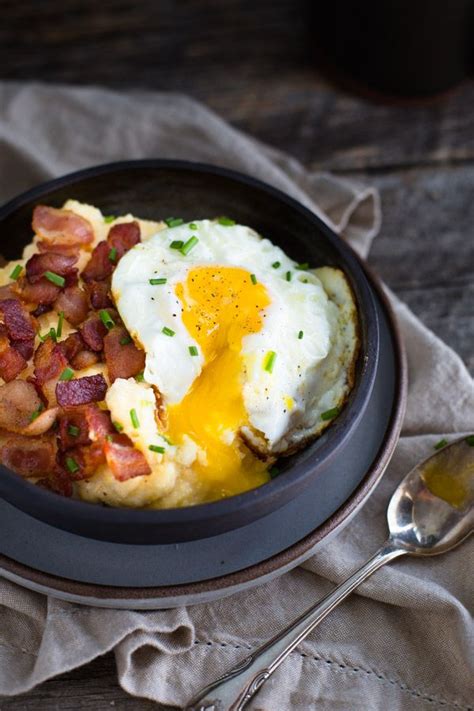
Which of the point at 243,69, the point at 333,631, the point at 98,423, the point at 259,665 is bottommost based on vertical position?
the point at 333,631

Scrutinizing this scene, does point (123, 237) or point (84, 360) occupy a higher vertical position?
point (123, 237)

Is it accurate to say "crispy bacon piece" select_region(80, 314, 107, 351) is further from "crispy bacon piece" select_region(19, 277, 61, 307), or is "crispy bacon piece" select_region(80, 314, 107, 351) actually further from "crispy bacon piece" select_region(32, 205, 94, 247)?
"crispy bacon piece" select_region(32, 205, 94, 247)

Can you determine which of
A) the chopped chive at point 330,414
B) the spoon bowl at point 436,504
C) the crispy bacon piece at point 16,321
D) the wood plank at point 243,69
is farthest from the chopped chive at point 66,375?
the wood plank at point 243,69

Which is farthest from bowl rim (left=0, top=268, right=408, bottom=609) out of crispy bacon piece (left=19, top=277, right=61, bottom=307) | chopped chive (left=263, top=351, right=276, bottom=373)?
crispy bacon piece (left=19, top=277, right=61, bottom=307)

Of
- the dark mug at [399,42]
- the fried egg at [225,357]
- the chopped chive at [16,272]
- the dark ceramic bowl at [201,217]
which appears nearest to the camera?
the dark ceramic bowl at [201,217]

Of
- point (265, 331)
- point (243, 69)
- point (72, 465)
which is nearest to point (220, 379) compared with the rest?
point (265, 331)

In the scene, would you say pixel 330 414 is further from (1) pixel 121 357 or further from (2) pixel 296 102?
(2) pixel 296 102

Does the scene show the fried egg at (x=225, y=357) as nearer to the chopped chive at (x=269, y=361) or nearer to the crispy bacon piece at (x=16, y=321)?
the chopped chive at (x=269, y=361)
